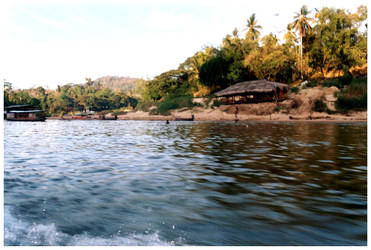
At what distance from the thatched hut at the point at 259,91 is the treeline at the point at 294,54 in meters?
6.31

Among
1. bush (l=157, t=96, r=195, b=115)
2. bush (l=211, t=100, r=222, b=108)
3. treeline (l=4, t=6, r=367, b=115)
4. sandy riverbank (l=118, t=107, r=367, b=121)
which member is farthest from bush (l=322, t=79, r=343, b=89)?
bush (l=157, t=96, r=195, b=115)

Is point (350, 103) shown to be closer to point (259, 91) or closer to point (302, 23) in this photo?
point (259, 91)

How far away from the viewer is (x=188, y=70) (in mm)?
70000

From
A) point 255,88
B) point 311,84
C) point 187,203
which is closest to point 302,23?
point 311,84

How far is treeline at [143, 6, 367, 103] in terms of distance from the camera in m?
44.1

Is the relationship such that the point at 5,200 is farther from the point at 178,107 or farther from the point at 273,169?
the point at 178,107

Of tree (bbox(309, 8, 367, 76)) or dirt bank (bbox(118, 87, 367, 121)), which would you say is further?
tree (bbox(309, 8, 367, 76))

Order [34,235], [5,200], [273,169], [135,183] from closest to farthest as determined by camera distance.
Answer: [34,235], [5,200], [135,183], [273,169]

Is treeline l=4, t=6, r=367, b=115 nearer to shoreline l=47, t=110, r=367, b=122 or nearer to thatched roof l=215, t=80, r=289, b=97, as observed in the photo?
shoreline l=47, t=110, r=367, b=122

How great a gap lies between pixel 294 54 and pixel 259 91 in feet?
47.7

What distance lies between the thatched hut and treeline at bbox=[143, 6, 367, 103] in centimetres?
631

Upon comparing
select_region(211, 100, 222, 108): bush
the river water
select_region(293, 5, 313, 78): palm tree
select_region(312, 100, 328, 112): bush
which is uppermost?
select_region(293, 5, 313, 78): palm tree

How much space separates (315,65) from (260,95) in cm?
1228

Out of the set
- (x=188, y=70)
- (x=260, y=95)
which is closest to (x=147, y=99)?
(x=188, y=70)
